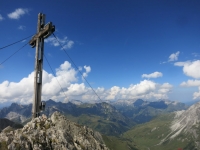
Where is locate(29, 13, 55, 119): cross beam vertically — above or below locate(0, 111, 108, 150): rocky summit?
above

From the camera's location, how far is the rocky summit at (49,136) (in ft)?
49.8

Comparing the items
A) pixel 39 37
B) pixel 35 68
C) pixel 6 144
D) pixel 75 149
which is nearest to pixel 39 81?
pixel 35 68

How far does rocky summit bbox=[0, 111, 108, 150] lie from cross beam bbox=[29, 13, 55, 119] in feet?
4.42

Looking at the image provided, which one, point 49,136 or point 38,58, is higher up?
point 38,58

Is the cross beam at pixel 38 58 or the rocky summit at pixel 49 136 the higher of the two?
the cross beam at pixel 38 58

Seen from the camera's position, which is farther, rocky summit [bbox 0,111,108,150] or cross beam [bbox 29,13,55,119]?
cross beam [bbox 29,13,55,119]

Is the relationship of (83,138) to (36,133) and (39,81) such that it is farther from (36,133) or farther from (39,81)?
(39,81)

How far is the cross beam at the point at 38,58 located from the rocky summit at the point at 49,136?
4.42 ft

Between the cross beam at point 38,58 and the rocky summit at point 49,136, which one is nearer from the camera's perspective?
the rocky summit at point 49,136

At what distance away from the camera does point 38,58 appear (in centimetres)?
1811

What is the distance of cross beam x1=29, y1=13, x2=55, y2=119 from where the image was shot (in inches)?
695

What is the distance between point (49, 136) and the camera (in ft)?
56.9

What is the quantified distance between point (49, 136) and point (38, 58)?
7.23m

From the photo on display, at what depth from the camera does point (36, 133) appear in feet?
55.4
